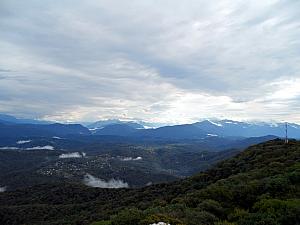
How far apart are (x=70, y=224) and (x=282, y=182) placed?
79.4 ft

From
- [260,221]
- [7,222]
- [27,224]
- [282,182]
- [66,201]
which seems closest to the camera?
[260,221]

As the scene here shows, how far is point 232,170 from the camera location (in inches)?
1614

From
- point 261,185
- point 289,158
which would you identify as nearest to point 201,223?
point 261,185

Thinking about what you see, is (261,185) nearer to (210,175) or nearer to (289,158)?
(289,158)

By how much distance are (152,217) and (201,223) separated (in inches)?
84.0

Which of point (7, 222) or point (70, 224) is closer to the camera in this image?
point (70, 224)

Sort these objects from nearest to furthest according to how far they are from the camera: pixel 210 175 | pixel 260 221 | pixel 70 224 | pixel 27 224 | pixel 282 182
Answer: pixel 260 221
pixel 282 182
pixel 70 224
pixel 210 175
pixel 27 224

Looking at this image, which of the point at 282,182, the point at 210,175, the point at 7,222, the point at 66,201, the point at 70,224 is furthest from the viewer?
the point at 66,201

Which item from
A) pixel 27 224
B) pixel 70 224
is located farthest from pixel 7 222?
pixel 70 224

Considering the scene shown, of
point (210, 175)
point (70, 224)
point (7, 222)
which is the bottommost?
point (7, 222)

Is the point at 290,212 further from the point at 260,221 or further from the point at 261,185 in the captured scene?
the point at 261,185

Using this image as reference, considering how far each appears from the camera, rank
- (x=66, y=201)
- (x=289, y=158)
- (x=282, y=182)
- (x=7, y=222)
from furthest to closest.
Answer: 1. (x=66, y=201)
2. (x=7, y=222)
3. (x=289, y=158)
4. (x=282, y=182)

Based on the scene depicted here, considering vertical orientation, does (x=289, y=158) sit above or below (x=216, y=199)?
above

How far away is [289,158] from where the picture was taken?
35.0 meters
